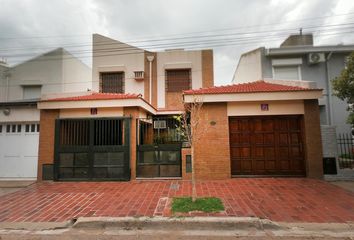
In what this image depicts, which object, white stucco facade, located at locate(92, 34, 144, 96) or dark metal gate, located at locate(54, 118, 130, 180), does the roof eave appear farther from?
white stucco facade, located at locate(92, 34, 144, 96)

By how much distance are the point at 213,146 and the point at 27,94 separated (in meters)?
15.4

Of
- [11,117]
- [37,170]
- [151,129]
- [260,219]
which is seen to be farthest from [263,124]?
[11,117]

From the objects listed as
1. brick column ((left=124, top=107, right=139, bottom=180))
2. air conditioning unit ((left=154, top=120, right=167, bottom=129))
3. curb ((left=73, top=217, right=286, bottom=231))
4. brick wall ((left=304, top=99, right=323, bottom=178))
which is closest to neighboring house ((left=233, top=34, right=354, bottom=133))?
brick wall ((left=304, top=99, right=323, bottom=178))

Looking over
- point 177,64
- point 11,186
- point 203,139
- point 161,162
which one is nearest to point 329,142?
point 203,139

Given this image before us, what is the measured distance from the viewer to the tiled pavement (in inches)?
198

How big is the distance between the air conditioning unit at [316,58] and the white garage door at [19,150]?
1550 cm

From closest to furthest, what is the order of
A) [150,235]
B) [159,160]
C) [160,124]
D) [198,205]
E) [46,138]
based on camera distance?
[150,235] < [198,205] < [159,160] < [46,138] < [160,124]

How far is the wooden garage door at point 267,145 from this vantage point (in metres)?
8.54

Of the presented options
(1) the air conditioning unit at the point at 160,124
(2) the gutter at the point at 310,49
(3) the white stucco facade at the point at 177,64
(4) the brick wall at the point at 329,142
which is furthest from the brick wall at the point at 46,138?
(2) the gutter at the point at 310,49

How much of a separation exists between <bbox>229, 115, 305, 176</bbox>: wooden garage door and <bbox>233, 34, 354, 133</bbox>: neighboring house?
5.10 meters

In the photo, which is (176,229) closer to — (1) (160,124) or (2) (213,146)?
(2) (213,146)

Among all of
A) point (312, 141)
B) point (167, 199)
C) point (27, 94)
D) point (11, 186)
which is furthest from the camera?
point (27, 94)

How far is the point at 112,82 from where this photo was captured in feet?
51.3

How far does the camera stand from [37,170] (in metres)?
8.97
